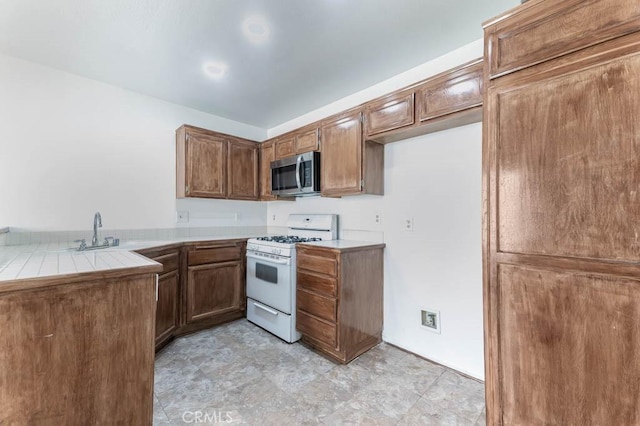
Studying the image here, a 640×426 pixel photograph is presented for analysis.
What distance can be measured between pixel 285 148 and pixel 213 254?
144 cm

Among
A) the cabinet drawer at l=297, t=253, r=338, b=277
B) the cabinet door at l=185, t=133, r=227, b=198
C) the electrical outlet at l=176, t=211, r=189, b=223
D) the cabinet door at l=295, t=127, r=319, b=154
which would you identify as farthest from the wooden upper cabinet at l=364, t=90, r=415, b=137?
the electrical outlet at l=176, t=211, r=189, b=223

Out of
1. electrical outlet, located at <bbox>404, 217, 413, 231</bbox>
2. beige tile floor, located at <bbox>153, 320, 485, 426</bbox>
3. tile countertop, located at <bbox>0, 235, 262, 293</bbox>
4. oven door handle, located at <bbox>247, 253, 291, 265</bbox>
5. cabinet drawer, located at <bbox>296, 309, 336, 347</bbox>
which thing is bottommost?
beige tile floor, located at <bbox>153, 320, 485, 426</bbox>

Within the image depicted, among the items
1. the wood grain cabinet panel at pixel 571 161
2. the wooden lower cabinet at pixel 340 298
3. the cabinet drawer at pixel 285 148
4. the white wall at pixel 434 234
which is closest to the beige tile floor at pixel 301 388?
the wooden lower cabinet at pixel 340 298

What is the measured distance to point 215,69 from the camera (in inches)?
94.8

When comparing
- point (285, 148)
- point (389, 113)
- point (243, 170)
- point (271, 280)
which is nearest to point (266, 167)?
point (243, 170)

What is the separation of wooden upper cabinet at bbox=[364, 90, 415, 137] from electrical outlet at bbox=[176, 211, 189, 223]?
2.30m

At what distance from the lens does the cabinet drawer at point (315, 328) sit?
2.30 m

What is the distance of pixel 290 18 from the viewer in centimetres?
177

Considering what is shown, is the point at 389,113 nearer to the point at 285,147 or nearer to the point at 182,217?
the point at 285,147

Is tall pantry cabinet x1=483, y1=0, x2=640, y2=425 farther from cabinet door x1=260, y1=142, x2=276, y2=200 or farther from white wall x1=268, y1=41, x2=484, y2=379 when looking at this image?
cabinet door x1=260, y1=142, x2=276, y2=200

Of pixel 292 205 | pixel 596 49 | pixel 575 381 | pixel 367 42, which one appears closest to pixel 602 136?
pixel 596 49

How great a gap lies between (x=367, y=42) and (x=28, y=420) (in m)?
2.68

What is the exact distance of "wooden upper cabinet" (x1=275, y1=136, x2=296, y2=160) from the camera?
3.17 metres

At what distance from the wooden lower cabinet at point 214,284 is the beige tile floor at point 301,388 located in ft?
1.16
